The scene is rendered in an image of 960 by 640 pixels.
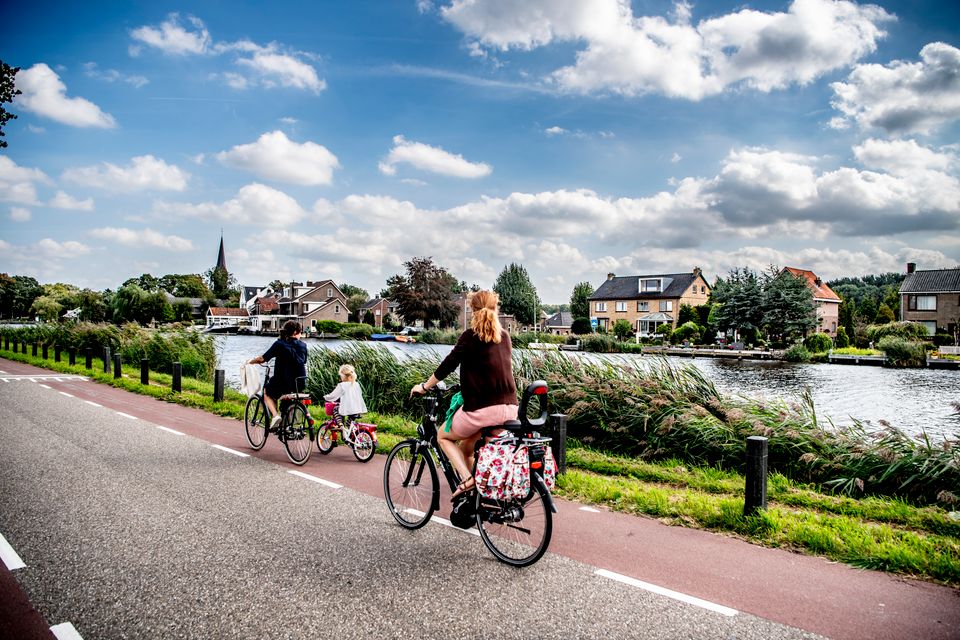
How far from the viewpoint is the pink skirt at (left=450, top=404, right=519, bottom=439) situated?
166 inches

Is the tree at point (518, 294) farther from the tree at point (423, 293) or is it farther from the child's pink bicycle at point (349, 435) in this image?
the child's pink bicycle at point (349, 435)

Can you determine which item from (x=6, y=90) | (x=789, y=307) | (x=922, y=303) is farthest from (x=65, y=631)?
(x=922, y=303)

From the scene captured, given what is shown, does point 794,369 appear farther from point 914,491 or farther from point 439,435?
point 439,435

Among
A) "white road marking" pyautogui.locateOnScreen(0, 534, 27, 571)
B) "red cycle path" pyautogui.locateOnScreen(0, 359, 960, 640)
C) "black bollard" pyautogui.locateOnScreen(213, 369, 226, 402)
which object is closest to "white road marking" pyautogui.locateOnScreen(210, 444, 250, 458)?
"red cycle path" pyautogui.locateOnScreen(0, 359, 960, 640)

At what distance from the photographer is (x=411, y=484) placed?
5.01m

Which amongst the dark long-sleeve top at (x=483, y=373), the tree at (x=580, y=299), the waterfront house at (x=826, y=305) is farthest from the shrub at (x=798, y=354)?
the tree at (x=580, y=299)

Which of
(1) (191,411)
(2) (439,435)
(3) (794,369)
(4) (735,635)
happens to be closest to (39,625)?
(2) (439,435)

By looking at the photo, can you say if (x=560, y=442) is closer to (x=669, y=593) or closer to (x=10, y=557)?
(x=669, y=593)

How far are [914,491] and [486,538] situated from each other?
5382 millimetres

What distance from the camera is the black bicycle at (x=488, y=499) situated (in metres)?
3.96

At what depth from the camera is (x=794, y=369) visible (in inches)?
1374

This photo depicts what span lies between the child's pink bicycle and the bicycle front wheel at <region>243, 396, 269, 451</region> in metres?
0.84

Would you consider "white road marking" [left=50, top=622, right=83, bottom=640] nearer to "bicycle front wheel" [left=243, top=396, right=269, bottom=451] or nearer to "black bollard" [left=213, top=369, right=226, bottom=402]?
"bicycle front wheel" [left=243, top=396, right=269, bottom=451]

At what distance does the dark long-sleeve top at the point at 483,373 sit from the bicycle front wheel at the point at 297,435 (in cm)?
369
